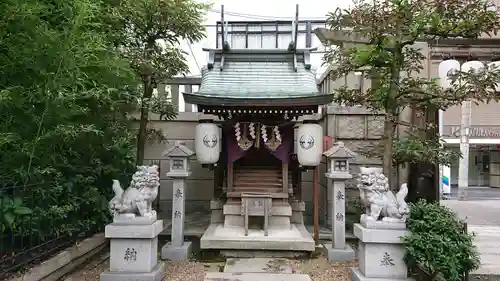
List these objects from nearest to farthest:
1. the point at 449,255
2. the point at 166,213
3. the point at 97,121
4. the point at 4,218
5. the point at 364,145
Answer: the point at 4,218 → the point at 449,255 → the point at 97,121 → the point at 364,145 → the point at 166,213

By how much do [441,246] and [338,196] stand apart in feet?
7.34

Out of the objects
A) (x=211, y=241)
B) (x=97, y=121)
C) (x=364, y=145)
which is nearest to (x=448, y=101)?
(x=364, y=145)

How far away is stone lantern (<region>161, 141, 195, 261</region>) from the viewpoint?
6199 millimetres

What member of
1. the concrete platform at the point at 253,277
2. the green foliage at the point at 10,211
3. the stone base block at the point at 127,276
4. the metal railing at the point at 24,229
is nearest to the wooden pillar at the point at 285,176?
the concrete platform at the point at 253,277

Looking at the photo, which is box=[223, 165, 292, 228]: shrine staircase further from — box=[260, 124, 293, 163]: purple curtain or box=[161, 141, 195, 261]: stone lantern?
box=[161, 141, 195, 261]: stone lantern

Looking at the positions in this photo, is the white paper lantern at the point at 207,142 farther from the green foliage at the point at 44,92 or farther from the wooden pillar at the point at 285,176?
the green foliage at the point at 44,92

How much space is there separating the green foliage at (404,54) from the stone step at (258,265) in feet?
8.31

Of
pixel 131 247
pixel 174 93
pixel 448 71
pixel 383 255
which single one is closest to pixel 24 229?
pixel 131 247

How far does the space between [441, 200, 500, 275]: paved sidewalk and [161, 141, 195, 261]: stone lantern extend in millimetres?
4775

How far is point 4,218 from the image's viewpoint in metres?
3.75

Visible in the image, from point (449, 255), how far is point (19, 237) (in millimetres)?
5351

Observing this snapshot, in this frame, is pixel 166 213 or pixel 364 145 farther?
pixel 166 213

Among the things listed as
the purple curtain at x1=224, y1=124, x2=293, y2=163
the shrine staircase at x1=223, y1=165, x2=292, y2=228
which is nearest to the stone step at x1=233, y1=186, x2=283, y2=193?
the shrine staircase at x1=223, y1=165, x2=292, y2=228

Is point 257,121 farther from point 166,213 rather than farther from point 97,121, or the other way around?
point 166,213
